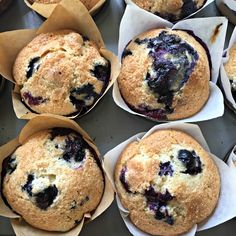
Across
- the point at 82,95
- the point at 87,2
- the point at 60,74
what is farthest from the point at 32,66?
the point at 87,2

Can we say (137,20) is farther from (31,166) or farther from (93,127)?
(31,166)

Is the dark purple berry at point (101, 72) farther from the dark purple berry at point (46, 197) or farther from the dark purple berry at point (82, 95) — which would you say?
the dark purple berry at point (46, 197)

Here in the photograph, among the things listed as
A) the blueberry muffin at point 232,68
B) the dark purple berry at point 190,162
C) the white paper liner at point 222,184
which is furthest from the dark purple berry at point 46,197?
the blueberry muffin at point 232,68

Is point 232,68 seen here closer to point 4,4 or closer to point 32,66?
point 32,66

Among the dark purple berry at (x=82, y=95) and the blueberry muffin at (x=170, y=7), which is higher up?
the blueberry muffin at (x=170, y=7)

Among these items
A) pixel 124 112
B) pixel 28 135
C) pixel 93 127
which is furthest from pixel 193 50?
pixel 28 135

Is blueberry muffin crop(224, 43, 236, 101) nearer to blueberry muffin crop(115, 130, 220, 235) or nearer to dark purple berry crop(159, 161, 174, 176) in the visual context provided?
blueberry muffin crop(115, 130, 220, 235)
